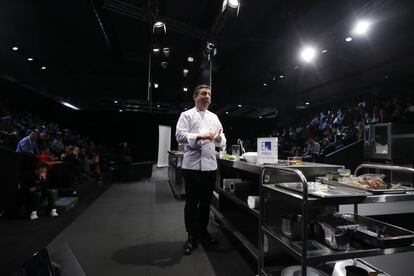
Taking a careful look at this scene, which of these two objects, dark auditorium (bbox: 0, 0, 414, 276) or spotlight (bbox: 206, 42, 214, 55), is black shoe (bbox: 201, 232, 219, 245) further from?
spotlight (bbox: 206, 42, 214, 55)

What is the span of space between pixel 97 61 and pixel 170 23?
14.7 feet

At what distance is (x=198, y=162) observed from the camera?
256 cm

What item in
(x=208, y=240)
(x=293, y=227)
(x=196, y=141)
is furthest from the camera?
(x=208, y=240)

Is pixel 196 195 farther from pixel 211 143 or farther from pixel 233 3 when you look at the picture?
pixel 233 3

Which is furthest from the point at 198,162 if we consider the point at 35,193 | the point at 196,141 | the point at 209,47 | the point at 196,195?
the point at 209,47

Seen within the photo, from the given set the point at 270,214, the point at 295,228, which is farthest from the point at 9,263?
the point at 295,228

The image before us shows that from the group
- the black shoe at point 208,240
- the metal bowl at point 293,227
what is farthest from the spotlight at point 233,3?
the metal bowl at point 293,227

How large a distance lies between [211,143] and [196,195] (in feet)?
1.73

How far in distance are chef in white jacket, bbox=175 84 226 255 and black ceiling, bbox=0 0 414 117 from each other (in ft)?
8.42

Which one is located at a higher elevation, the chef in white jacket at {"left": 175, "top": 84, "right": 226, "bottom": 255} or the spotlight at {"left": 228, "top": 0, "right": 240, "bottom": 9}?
the spotlight at {"left": 228, "top": 0, "right": 240, "bottom": 9}

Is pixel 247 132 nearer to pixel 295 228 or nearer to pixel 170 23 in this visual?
pixel 170 23

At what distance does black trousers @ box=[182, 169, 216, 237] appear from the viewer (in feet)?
8.46

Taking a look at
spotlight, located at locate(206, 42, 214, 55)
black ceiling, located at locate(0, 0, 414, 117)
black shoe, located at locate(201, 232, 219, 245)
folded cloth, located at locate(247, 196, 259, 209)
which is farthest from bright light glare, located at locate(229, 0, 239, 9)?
black shoe, located at locate(201, 232, 219, 245)

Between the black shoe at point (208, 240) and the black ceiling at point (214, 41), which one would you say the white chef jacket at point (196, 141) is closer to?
the black shoe at point (208, 240)
